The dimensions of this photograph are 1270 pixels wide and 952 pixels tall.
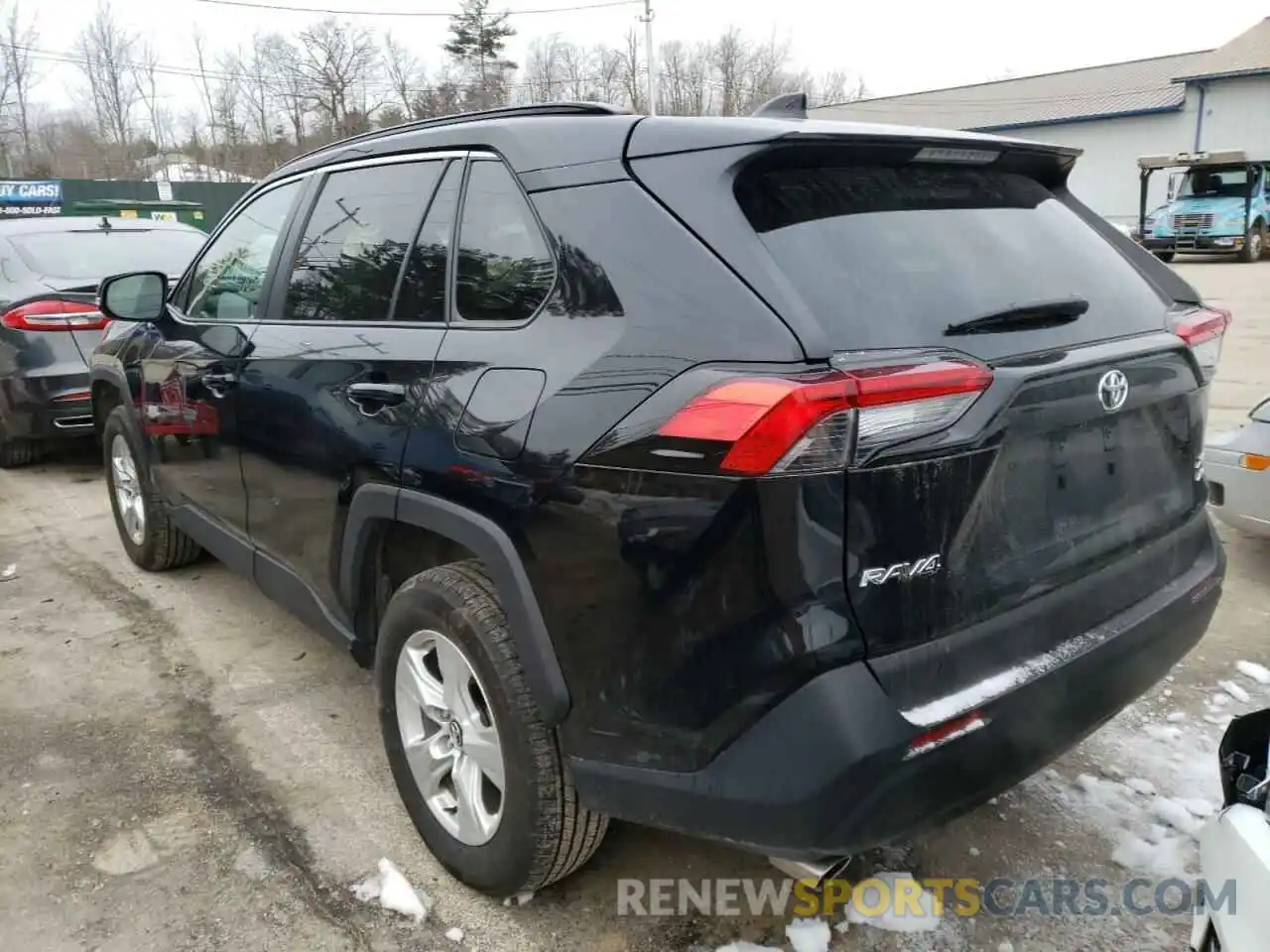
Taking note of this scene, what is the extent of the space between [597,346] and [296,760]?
192 cm

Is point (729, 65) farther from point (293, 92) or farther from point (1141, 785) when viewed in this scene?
point (1141, 785)

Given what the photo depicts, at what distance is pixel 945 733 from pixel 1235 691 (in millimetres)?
2178

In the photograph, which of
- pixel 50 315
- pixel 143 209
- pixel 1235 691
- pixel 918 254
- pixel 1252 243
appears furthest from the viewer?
pixel 1252 243

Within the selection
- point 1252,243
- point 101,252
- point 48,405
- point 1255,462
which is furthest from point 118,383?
point 1252,243

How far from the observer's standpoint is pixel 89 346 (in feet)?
20.5

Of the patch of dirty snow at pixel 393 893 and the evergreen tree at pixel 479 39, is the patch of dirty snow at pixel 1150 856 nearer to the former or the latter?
the patch of dirty snow at pixel 393 893

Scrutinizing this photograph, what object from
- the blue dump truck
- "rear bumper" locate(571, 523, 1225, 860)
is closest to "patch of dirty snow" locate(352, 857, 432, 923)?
"rear bumper" locate(571, 523, 1225, 860)

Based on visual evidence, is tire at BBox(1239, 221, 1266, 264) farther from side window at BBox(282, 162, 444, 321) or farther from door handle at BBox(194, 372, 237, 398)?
door handle at BBox(194, 372, 237, 398)

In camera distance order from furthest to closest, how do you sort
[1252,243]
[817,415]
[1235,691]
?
[1252,243], [1235,691], [817,415]

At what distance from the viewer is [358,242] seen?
9.23ft

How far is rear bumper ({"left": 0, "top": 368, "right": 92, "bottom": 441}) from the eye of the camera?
6.14 metres

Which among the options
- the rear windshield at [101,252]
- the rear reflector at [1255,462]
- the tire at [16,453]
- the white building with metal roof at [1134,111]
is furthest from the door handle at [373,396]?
the white building with metal roof at [1134,111]

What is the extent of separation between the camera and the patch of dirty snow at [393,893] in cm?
236

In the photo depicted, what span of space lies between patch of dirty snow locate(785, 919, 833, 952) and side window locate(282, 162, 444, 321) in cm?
187
